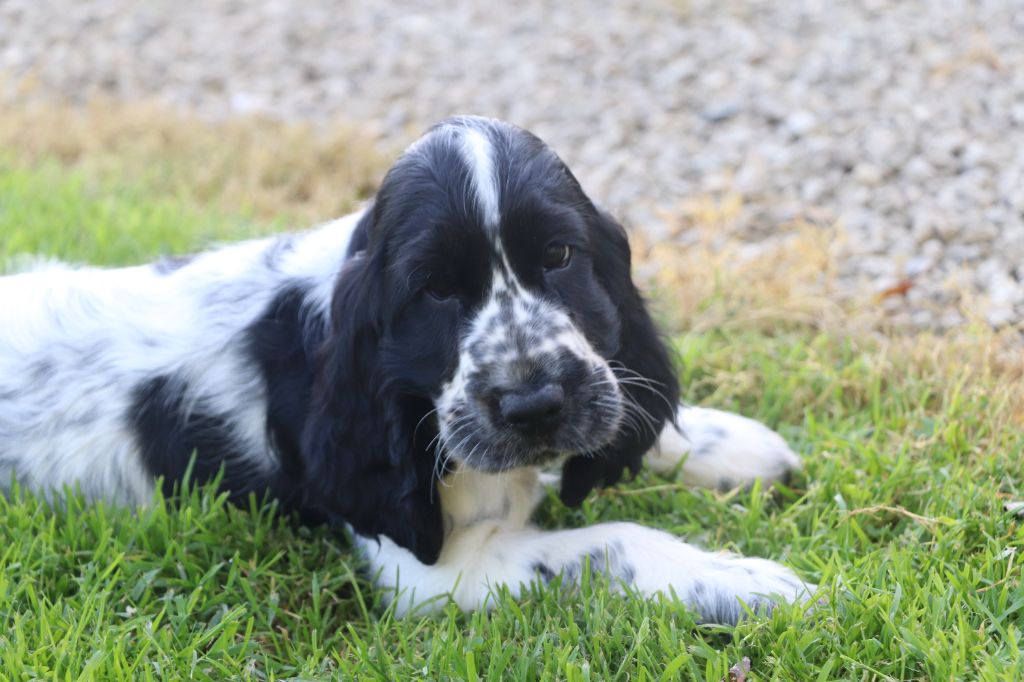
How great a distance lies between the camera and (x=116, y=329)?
3762mm

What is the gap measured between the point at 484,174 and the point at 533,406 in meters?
0.62

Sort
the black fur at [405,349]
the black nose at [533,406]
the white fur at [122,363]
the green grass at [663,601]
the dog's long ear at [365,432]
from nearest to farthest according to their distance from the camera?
1. the green grass at [663,601]
2. the black nose at [533,406]
3. the black fur at [405,349]
4. the dog's long ear at [365,432]
5. the white fur at [122,363]

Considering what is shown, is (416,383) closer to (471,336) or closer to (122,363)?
(471,336)

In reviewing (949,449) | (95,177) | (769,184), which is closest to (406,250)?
(949,449)

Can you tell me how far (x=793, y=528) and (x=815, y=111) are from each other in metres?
3.87

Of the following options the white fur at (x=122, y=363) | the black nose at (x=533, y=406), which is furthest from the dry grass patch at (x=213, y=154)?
the black nose at (x=533, y=406)

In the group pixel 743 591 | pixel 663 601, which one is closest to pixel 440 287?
pixel 663 601

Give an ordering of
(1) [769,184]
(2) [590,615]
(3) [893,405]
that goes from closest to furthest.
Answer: (2) [590,615] → (3) [893,405] → (1) [769,184]

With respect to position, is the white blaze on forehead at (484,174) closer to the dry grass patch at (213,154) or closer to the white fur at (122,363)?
the white fur at (122,363)

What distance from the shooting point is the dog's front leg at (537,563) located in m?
3.18

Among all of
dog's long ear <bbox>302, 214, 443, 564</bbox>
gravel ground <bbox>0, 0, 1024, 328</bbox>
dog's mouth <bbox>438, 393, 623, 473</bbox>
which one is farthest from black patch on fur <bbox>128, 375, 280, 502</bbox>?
gravel ground <bbox>0, 0, 1024, 328</bbox>

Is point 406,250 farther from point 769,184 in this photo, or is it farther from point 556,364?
point 769,184

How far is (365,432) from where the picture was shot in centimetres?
341

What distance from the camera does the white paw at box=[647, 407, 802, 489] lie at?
3.92 metres
